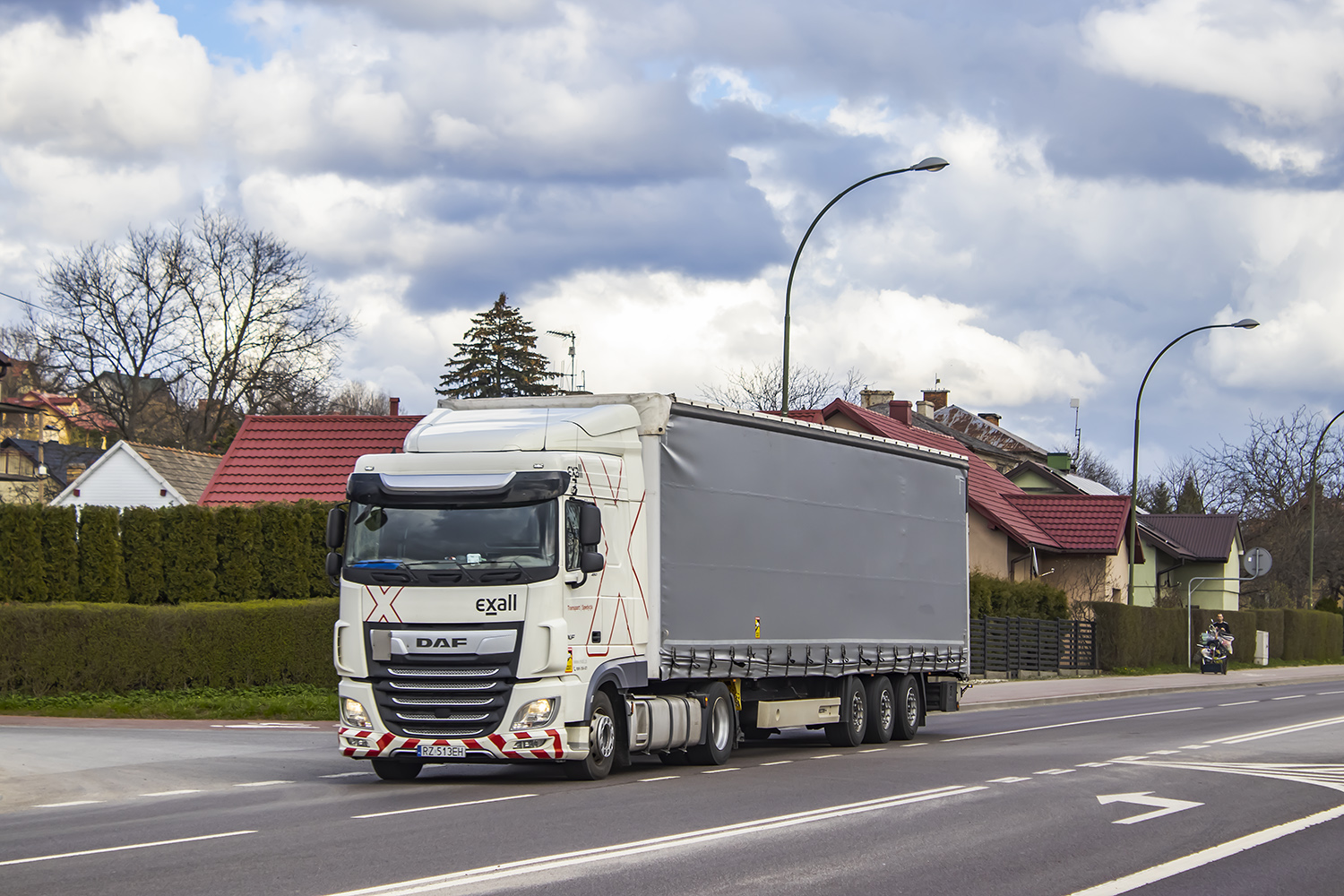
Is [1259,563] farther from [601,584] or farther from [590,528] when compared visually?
[590,528]

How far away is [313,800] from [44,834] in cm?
242

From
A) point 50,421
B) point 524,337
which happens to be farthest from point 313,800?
point 50,421

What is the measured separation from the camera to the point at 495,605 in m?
13.4

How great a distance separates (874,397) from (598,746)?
67099 mm

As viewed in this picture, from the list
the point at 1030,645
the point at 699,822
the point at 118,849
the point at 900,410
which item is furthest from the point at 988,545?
the point at 118,849

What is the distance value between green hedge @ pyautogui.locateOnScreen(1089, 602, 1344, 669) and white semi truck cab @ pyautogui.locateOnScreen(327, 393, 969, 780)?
94.0ft

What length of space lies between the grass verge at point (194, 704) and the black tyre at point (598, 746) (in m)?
10.1

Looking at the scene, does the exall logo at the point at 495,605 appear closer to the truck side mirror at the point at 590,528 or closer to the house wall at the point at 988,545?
the truck side mirror at the point at 590,528

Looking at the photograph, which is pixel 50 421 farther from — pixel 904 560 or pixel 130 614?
pixel 904 560

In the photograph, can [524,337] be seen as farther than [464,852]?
Yes

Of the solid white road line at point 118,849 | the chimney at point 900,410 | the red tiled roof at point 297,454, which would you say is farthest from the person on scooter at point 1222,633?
the solid white road line at point 118,849

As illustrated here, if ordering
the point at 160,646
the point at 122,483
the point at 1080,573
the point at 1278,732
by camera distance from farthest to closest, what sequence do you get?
the point at 1080,573
the point at 122,483
the point at 160,646
the point at 1278,732

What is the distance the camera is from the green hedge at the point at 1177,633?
4519 cm

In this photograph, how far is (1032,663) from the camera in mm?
40594
